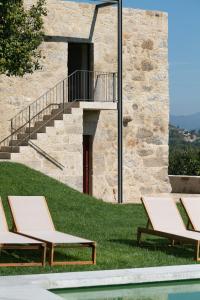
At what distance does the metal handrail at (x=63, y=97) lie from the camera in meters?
22.8

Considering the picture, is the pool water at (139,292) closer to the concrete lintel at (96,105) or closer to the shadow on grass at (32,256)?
the shadow on grass at (32,256)

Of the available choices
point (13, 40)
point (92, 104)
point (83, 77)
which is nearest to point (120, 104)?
point (92, 104)

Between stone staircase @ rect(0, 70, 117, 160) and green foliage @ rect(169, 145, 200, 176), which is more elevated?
stone staircase @ rect(0, 70, 117, 160)

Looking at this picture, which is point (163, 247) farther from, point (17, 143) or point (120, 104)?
point (120, 104)

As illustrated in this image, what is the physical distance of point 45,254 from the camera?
10.4 m

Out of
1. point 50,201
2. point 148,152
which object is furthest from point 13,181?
point 148,152

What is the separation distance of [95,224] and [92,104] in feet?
26.9

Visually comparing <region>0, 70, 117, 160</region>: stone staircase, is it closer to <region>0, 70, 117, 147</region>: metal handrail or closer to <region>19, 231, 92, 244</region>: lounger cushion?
<region>0, 70, 117, 147</region>: metal handrail

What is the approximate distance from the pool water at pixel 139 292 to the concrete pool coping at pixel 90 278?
0.07 metres

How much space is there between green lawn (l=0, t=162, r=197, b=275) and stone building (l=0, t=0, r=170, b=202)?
2.30 meters

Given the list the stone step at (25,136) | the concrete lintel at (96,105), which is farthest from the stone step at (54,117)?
the stone step at (25,136)

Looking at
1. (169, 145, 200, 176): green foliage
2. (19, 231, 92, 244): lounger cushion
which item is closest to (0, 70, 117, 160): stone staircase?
(169, 145, 200, 176): green foliage

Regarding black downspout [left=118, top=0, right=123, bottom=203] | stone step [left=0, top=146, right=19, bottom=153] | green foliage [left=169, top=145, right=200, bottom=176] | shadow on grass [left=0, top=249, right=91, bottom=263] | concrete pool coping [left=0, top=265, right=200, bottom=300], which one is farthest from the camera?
green foliage [left=169, top=145, right=200, bottom=176]

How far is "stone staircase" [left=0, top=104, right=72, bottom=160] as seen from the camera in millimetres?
21872
